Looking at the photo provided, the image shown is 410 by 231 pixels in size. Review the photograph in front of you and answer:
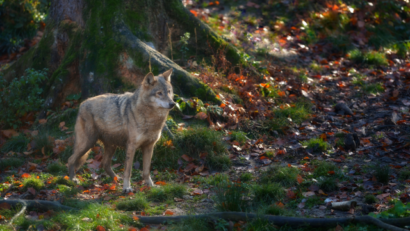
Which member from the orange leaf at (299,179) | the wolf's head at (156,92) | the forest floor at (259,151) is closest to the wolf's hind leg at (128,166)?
the forest floor at (259,151)

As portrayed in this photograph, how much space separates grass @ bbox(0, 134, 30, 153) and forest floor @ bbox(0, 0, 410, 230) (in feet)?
0.07

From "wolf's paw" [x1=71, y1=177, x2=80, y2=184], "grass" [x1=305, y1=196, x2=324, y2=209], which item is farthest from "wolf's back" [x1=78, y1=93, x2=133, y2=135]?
"grass" [x1=305, y1=196, x2=324, y2=209]

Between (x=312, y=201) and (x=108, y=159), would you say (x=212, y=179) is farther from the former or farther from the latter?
(x=108, y=159)

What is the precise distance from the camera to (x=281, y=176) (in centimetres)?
612

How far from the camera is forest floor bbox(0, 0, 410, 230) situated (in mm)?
5160

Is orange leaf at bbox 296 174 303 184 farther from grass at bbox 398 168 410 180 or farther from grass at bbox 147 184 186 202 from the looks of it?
grass at bbox 147 184 186 202

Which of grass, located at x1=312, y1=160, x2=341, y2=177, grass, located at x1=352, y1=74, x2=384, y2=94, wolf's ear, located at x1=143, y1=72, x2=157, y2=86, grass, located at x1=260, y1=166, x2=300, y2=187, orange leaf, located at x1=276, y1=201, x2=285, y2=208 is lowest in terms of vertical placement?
orange leaf, located at x1=276, y1=201, x2=285, y2=208

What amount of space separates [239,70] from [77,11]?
442 centimetres

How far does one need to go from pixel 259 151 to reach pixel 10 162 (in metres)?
4.91

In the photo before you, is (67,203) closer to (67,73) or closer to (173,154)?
(173,154)

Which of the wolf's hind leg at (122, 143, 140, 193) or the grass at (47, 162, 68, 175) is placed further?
the grass at (47, 162, 68, 175)

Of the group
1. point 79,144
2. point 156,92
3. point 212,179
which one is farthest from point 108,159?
point 212,179

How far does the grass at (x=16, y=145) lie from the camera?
794cm

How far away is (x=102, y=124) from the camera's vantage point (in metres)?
6.62
